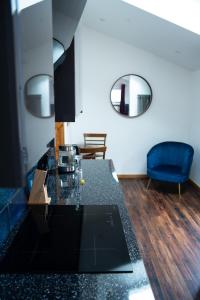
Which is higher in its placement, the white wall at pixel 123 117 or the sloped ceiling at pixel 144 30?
the sloped ceiling at pixel 144 30

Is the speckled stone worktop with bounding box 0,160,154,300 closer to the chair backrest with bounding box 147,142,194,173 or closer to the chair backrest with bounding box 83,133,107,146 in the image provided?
the chair backrest with bounding box 147,142,194,173

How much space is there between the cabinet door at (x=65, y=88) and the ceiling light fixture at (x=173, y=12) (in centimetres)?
181

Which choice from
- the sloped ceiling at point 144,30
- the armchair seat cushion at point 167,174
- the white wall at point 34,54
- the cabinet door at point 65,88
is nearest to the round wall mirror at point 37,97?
the white wall at point 34,54

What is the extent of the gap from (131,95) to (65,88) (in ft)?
10.7

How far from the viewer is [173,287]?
2.01 meters

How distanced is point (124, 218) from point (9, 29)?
1.11m

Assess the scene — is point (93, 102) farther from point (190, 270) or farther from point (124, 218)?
point (124, 218)

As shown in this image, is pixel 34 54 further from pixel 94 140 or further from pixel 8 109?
pixel 94 140

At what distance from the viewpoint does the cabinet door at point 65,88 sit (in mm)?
1326

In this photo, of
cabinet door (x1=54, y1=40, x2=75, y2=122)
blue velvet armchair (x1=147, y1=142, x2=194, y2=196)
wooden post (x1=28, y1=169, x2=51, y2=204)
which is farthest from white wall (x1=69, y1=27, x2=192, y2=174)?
wooden post (x1=28, y1=169, x2=51, y2=204)

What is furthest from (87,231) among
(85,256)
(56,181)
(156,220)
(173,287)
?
(156,220)

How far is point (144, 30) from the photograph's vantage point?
335cm

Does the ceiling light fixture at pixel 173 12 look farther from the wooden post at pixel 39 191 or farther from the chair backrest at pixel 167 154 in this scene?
the wooden post at pixel 39 191

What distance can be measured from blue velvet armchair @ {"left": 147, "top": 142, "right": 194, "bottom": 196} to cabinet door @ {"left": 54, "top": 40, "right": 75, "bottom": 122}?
115 inches
